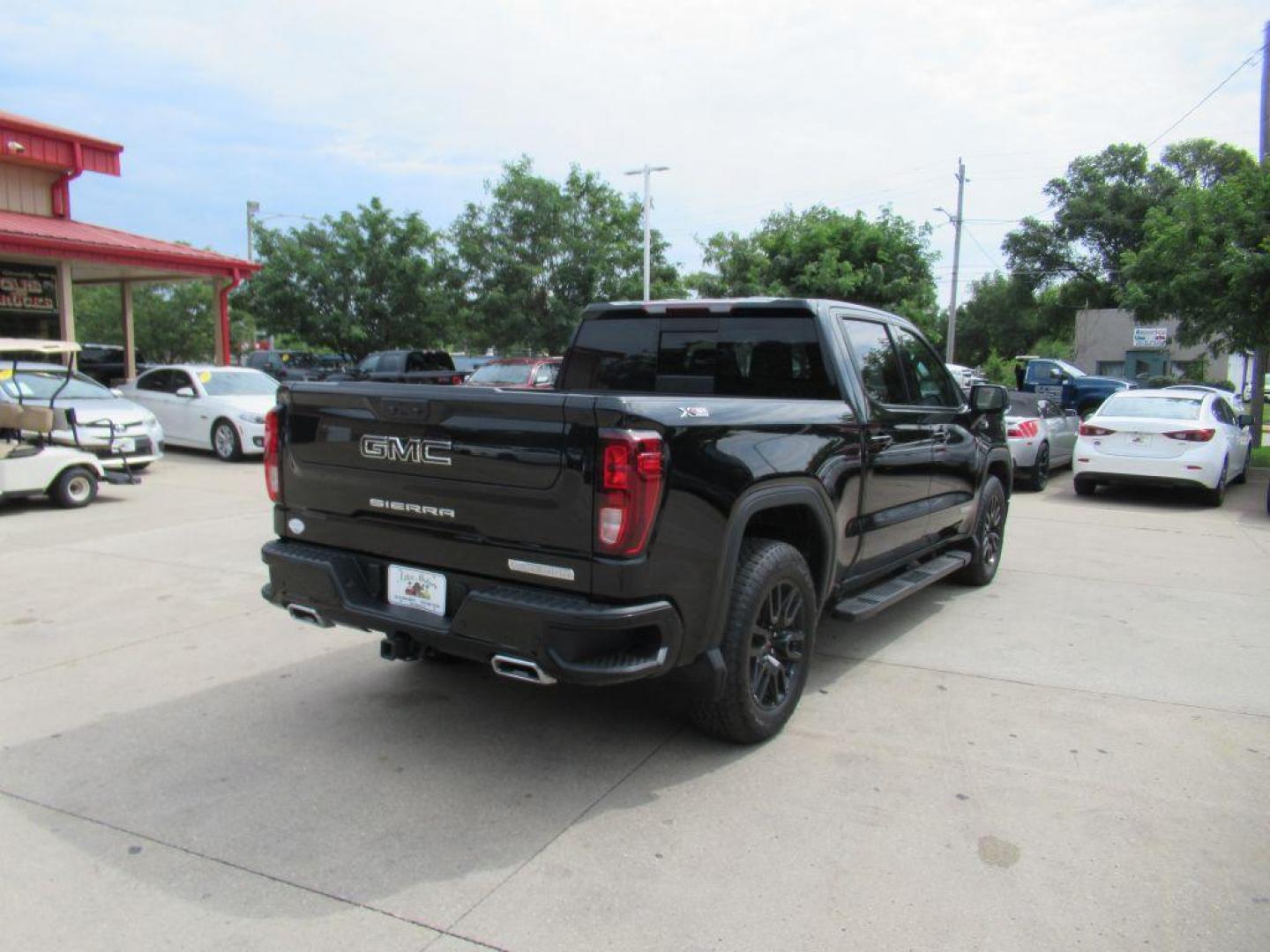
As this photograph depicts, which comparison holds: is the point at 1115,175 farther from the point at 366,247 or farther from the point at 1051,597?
the point at 1051,597

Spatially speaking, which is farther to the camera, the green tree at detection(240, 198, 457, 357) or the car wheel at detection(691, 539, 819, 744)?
the green tree at detection(240, 198, 457, 357)

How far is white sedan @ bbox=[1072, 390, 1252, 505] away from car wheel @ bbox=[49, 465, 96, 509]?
11955 millimetres

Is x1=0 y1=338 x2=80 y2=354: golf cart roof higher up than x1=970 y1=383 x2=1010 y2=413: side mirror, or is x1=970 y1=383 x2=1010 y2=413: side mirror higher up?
x1=0 y1=338 x2=80 y2=354: golf cart roof

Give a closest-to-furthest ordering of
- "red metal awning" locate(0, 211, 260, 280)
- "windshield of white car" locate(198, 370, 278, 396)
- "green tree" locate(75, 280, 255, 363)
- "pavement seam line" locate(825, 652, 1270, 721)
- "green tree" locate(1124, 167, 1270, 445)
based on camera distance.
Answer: "pavement seam line" locate(825, 652, 1270, 721) < "green tree" locate(1124, 167, 1270, 445) < "red metal awning" locate(0, 211, 260, 280) < "windshield of white car" locate(198, 370, 278, 396) < "green tree" locate(75, 280, 255, 363)

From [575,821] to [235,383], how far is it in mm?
14240

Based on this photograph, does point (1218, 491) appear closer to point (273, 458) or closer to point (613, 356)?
point (613, 356)

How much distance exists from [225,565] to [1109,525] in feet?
29.2

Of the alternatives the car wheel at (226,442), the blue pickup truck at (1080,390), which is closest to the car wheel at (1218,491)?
the blue pickup truck at (1080,390)

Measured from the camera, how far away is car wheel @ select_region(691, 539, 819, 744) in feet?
12.5

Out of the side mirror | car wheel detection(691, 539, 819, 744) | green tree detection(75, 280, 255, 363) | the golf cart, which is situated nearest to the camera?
car wheel detection(691, 539, 819, 744)

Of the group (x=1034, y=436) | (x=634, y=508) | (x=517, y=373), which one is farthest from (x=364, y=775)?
(x=517, y=373)

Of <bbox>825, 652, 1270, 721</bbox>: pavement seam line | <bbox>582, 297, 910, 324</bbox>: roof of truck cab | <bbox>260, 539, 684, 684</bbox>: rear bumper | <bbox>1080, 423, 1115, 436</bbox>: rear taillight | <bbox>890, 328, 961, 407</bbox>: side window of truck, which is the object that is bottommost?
<bbox>825, 652, 1270, 721</bbox>: pavement seam line

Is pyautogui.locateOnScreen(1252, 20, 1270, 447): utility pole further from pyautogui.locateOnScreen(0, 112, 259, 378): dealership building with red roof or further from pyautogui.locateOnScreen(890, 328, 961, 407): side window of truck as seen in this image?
pyautogui.locateOnScreen(0, 112, 259, 378): dealership building with red roof

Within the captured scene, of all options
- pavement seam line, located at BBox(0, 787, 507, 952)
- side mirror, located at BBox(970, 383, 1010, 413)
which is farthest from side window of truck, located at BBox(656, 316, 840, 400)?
pavement seam line, located at BBox(0, 787, 507, 952)
